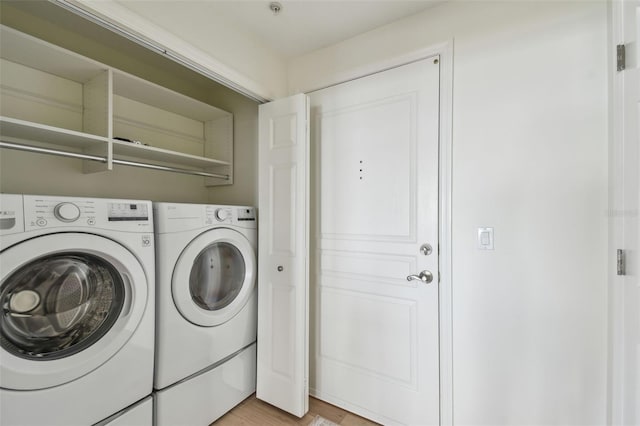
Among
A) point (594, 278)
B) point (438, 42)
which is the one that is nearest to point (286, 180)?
point (438, 42)

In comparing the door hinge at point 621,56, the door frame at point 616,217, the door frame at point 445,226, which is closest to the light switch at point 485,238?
the door frame at point 445,226

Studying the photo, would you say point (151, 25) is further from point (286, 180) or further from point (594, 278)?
point (594, 278)

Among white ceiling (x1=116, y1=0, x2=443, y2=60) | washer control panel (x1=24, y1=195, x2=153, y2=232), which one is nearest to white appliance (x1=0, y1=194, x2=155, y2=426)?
washer control panel (x1=24, y1=195, x2=153, y2=232)

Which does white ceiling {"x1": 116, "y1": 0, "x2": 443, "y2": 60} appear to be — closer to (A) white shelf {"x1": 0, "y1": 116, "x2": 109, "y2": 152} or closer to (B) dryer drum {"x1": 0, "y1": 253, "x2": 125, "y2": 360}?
(A) white shelf {"x1": 0, "y1": 116, "x2": 109, "y2": 152}

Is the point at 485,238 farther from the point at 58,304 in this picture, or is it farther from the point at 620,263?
the point at 58,304

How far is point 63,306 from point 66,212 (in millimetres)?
426

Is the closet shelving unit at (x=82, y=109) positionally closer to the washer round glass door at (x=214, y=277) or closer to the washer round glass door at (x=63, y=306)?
the washer round glass door at (x=63, y=306)

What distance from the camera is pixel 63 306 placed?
3.73ft

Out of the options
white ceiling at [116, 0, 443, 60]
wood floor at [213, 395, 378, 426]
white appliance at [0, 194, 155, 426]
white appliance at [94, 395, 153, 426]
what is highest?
white ceiling at [116, 0, 443, 60]

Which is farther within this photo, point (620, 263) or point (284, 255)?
point (284, 255)

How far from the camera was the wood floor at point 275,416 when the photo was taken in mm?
1626

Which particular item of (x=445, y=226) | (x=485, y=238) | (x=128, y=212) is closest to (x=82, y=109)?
(x=128, y=212)

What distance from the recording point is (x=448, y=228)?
55.5 inches

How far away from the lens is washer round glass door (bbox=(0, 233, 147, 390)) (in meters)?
0.96
